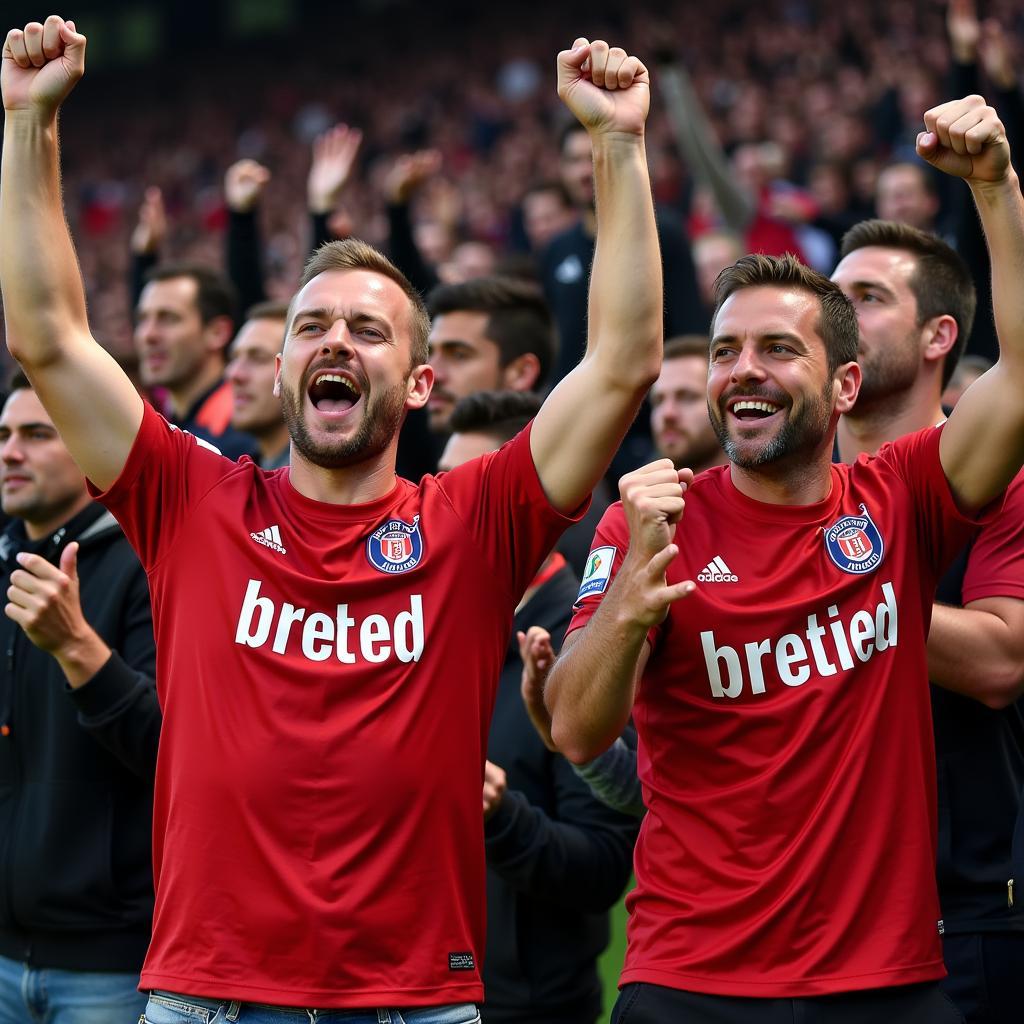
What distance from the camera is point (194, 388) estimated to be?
256 inches

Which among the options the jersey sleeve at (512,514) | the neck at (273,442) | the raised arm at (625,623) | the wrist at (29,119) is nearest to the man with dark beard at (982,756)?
the raised arm at (625,623)

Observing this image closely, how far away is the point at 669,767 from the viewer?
3090mm

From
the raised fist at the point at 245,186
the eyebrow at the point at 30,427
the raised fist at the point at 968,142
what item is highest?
the raised fist at the point at 245,186

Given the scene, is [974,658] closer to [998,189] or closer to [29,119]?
[998,189]

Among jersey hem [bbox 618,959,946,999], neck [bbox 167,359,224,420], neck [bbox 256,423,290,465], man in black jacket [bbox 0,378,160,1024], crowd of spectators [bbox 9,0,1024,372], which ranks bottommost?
jersey hem [bbox 618,959,946,999]

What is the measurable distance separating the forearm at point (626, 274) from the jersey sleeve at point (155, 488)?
0.79 metres

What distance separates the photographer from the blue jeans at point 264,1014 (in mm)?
2795

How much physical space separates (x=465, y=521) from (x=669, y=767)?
591 millimetres

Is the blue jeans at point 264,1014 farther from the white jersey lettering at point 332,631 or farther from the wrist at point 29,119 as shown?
the wrist at point 29,119

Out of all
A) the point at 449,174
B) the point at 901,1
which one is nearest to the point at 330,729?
the point at 901,1

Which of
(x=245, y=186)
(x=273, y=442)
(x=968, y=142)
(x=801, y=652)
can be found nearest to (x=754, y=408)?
(x=801, y=652)

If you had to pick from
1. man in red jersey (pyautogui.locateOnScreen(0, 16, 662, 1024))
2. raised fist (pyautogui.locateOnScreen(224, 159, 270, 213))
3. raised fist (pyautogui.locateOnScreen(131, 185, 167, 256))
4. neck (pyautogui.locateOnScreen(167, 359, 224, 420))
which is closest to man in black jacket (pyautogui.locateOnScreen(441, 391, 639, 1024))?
man in red jersey (pyautogui.locateOnScreen(0, 16, 662, 1024))

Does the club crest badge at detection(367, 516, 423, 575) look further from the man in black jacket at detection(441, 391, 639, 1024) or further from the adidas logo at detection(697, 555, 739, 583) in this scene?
the man in black jacket at detection(441, 391, 639, 1024)

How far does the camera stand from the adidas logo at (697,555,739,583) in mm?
3145
